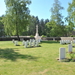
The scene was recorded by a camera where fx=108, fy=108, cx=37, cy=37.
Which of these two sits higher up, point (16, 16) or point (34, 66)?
point (16, 16)

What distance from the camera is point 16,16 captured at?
27.1 m

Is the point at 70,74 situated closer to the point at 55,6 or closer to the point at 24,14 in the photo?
the point at 24,14

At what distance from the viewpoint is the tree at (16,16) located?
27266 mm

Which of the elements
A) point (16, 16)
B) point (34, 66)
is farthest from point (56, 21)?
point (34, 66)

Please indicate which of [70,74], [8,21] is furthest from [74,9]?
[70,74]

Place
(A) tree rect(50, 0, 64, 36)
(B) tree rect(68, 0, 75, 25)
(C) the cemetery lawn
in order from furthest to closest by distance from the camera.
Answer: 1. (A) tree rect(50, 0, 64, 36)
2. (B) tree rect(68, 0, 75, 25)
3. (C) the cemetery lawn

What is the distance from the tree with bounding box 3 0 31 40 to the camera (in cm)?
2727

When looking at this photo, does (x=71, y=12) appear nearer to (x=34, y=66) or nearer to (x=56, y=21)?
(x=56, y=21)

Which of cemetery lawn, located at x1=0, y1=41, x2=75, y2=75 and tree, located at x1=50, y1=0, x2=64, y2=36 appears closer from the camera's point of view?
cemetery lawn, located at x1=0, y1=41, x2=75, y2=75

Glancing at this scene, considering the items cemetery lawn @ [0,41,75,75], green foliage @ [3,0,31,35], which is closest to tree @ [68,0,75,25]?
green foliage @ [3,0,31,35]

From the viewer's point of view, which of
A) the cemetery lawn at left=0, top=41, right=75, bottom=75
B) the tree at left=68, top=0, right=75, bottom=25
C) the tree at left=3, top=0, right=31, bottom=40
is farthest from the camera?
the tree at left=3, top=0, right=31, bottom=40

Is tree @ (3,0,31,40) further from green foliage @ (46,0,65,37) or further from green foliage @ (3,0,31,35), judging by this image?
green foliage @ (46,0,65,37)

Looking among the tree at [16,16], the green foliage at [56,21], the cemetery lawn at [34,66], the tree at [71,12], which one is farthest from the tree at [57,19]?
the cemetery lawn at [34,66]

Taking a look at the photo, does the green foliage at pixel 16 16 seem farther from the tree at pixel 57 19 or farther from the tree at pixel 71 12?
the tree at pixel 57 19
